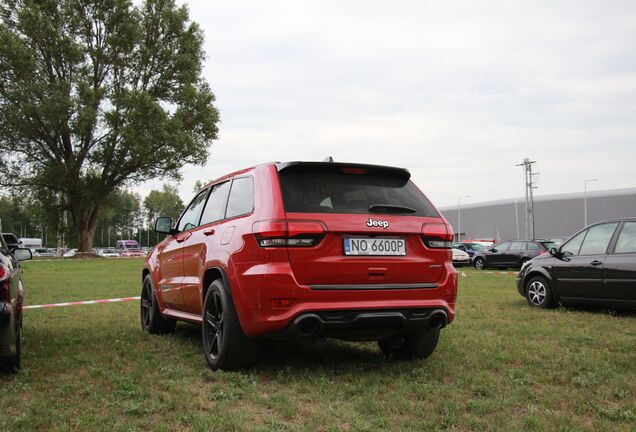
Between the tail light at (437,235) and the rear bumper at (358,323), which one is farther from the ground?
the tail light at (437,235)

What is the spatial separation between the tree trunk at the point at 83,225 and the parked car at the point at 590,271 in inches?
1454

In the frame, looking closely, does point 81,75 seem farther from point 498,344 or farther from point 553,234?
point 553,234

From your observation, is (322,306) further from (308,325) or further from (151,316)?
(151,316)

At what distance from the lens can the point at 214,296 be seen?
5.42 meters

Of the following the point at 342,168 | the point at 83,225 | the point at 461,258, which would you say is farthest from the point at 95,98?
the point at 342,168

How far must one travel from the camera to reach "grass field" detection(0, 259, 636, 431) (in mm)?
3824

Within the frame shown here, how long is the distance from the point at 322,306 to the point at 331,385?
1.95 feet

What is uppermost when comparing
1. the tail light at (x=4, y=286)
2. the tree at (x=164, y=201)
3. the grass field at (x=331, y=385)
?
the tree at (x=164, y=201)

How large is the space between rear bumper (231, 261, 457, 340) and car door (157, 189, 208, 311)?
1.77 metres

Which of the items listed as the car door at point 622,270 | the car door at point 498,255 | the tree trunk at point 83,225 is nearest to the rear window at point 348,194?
the car door at point 622,270

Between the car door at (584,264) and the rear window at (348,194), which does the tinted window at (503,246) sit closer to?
the car door at (584,264)

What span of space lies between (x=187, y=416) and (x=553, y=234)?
83.2 m

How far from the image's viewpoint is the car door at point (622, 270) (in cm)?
883

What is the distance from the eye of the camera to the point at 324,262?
4750mm
